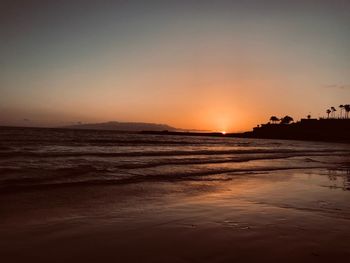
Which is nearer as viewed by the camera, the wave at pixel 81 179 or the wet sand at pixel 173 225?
the wet sand at pixel 173 225

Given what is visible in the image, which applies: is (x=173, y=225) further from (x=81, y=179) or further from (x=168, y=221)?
(x=81, y=179)

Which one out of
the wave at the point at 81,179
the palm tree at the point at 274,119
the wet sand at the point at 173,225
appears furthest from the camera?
the palm tree at the point at 274,119

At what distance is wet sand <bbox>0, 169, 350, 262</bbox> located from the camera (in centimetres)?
530

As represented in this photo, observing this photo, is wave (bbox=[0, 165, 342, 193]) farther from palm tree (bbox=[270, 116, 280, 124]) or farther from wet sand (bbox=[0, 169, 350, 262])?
palm tree (bbox=[270, 116, 280, 124])

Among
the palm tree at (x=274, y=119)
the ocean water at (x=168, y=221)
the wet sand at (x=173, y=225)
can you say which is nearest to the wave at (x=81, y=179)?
the ocean water at (x=168, y=221)

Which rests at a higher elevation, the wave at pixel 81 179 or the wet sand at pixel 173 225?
the wet sand at pixel 173 225

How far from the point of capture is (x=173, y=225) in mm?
7113

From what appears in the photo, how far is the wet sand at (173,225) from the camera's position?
17.4ft

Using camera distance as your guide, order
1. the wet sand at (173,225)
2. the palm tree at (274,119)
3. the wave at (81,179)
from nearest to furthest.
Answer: the wet sand at (173,225)
the wave at (81,179)
the palm tree at (274,119)

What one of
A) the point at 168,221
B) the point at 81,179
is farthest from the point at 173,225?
the point at 81,179

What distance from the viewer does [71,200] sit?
32.3ft

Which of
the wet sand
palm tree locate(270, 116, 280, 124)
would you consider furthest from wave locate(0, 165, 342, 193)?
palm tree locate(270, 116, 280, 124)

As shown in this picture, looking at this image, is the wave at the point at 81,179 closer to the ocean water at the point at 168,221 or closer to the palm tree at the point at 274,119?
the ocean water at the point at 168,221

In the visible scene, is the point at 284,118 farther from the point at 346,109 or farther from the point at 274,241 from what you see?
the point at 274,241
